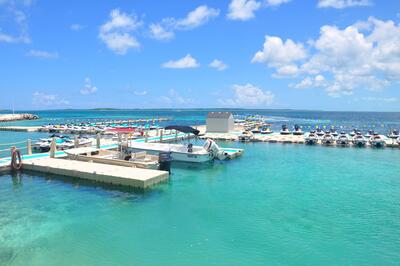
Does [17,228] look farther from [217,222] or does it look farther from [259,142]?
[259,142]

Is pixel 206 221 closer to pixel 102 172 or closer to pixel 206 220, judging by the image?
pixel 206 220

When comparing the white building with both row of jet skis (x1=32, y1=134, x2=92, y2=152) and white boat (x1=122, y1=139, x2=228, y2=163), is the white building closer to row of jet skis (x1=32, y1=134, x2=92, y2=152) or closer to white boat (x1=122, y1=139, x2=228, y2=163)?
row of jet skis (x1=32, y1=134, x2=92, y2=152)

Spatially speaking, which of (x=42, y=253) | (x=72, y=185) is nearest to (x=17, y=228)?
(x=42, y=253)

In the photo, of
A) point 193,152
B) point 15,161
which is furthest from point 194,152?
point 15,161

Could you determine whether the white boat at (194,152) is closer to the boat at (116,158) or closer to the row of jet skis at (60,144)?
the boat at (116,158)

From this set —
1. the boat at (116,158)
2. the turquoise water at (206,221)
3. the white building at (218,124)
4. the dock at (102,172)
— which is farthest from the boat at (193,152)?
the white building at (218,124)

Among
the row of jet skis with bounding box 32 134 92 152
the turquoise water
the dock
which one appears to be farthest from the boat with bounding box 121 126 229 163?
the row of jet skis with bounding box 32 134 92 152
